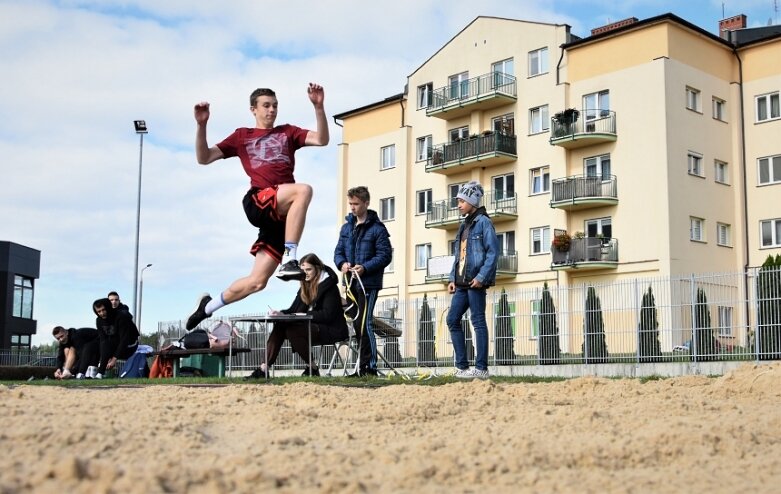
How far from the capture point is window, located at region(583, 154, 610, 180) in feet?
Answer: 129

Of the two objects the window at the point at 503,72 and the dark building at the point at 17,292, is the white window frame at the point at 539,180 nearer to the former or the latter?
the window at the point at 503,72

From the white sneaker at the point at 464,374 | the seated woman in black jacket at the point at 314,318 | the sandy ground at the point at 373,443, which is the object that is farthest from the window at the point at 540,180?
the sandy ground at the point at 373,443

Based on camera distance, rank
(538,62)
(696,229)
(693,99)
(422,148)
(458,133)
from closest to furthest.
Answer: (696,229) < (693,99) < (538,62) < (458,133) < (422,148)

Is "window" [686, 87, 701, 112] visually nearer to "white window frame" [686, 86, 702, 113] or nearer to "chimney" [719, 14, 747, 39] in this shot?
"white window frame" [686, 86, 702, 113]

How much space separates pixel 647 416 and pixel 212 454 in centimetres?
293

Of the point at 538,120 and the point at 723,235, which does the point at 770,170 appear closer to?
the point at 723,235

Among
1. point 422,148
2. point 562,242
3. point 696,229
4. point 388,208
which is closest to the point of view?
point 696,229

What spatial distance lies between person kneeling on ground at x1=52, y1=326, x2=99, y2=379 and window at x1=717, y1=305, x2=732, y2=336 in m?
13.3

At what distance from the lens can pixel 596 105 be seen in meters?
39.8

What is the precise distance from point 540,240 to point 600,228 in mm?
3258

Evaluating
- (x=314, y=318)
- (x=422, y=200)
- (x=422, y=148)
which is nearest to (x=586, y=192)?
(x=422, y=200)

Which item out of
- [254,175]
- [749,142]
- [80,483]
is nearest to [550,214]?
[749,142]

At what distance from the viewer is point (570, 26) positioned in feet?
136

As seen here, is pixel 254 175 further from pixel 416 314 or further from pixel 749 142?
pixel 749 142
